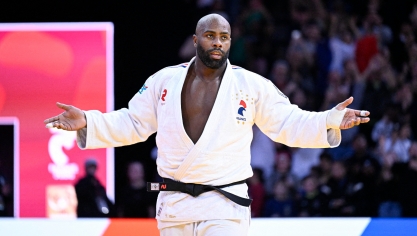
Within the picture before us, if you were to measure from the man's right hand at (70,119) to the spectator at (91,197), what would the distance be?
3914 millimetres

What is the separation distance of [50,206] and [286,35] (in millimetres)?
3980

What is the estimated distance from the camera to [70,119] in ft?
14.5

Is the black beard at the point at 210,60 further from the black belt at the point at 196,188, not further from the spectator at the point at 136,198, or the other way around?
the spectator at the point at 136,198

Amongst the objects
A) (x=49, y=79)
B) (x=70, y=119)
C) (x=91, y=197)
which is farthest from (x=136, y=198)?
(x=70, y=119)

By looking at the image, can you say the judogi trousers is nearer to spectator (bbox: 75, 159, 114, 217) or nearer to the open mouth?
the open mouth

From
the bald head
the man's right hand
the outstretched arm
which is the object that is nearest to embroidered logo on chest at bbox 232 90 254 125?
the bald head

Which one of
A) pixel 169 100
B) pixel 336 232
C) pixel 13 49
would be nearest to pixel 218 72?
pixel 169 100

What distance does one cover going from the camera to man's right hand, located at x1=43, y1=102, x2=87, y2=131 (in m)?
4.37

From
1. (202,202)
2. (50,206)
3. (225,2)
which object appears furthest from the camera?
(225,2)

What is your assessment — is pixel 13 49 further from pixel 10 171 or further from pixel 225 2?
pixel 225 2

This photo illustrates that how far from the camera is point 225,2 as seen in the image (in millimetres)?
10445

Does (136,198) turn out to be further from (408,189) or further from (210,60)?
(210,60)

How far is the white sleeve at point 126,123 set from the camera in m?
4.50

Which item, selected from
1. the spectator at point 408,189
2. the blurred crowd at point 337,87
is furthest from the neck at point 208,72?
the spectator at point 408,189
